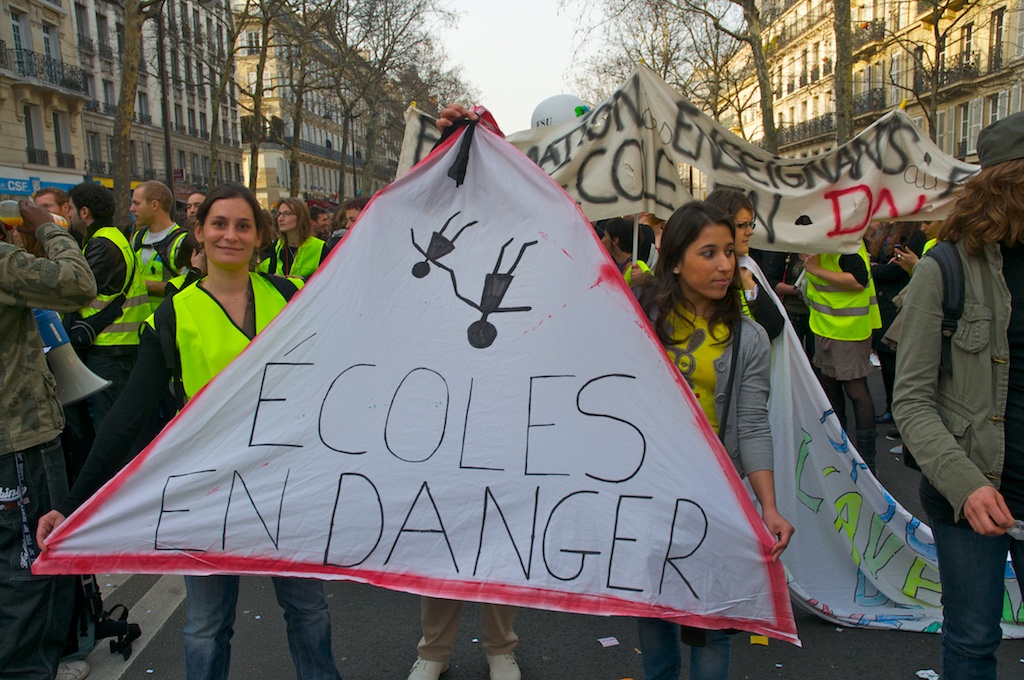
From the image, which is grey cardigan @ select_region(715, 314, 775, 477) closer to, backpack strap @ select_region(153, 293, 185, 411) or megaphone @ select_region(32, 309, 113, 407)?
backpack strap @ select_region(153, 293, 185, 411)

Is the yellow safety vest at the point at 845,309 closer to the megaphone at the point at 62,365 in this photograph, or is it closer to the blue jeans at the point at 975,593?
the blue jeans at the point at 975,593

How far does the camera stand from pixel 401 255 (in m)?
2.42

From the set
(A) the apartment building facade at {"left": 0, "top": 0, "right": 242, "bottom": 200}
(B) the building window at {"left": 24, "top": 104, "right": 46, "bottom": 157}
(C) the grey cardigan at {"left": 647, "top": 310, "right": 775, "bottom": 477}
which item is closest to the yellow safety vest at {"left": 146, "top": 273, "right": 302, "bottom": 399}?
(C) the grey cardigan at {"left": 647, "top": 310, "right": 775, "bottom": 477}

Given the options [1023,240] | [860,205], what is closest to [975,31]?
[860,205]

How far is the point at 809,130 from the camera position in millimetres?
54875

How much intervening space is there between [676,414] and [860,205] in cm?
308

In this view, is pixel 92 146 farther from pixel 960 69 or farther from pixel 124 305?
pixel 124 305

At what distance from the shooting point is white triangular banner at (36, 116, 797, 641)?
6.80 feet

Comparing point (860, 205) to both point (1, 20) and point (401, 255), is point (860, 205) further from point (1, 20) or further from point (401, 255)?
point (1, 20)

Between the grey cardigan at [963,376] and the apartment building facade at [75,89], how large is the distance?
2822 cm

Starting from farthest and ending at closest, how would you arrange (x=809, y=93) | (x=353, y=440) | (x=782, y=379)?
(x=809, y=93)
(x=782, y=379)
(x=353, y=440)

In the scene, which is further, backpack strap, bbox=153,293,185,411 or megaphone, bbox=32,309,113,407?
megaphone, bbox=32,309,113,407

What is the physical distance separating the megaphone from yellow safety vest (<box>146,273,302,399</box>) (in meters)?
0.69

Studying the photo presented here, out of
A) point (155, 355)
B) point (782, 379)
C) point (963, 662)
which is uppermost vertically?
point (155, 355)
